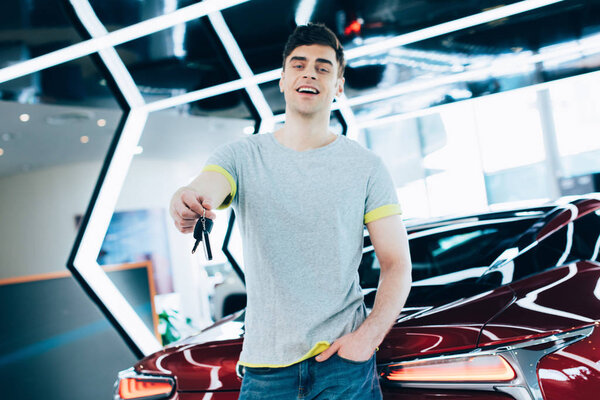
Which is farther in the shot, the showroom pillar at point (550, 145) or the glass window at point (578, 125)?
the showroom pillar at point (550, 145)

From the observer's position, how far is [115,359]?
13.5ft

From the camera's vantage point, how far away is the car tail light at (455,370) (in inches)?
52.3

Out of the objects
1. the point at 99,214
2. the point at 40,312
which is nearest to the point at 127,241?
the point at 99,214

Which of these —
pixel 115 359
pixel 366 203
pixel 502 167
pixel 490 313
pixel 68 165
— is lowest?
pixel 115 359

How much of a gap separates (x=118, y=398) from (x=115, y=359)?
8.31 ft

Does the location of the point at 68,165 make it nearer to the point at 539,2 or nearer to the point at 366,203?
the point at 539,2

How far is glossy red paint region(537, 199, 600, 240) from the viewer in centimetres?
181

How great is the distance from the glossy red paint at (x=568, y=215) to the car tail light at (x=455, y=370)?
68cm

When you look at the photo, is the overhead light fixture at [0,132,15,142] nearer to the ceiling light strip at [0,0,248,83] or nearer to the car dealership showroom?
the car dealership showroom

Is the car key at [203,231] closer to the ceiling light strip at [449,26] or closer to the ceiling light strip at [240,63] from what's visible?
the ceiling light strip at [240,63]

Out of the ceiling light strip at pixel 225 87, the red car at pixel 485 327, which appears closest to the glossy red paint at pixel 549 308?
the red car at pixel 485 327

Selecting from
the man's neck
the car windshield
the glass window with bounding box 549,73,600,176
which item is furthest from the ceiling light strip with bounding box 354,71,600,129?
the man's neck

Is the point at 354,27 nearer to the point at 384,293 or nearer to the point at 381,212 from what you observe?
the point at 381,212

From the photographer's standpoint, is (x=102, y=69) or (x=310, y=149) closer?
(x=310, y=149)
